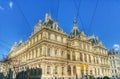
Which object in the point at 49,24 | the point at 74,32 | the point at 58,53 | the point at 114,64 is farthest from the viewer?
the point at 114,64

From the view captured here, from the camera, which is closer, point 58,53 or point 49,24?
point 58,53

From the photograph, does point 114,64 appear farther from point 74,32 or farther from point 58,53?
point 58,53

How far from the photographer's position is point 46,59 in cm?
3616

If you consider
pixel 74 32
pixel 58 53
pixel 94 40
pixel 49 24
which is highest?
pixel 49 24

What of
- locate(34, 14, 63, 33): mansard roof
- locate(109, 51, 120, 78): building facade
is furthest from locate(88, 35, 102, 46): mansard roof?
locate(34, 14, 63, 33): mansard roof

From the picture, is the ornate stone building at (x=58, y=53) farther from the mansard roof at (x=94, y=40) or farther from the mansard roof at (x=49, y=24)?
the mansard roof at (x=94, y=40)

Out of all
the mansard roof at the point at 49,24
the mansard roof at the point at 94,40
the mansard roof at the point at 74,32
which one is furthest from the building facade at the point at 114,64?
the mansard roof at the point at 49,24

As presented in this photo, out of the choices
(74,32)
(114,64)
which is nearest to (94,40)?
(74,32)

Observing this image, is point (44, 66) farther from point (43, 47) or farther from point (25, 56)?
point (25, 56)

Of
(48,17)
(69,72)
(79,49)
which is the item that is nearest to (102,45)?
(79,49)

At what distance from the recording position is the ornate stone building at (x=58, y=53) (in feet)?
122

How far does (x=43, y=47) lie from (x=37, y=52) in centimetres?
365

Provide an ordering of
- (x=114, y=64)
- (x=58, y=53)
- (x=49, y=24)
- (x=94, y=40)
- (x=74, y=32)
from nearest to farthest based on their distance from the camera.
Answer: (x=58, y=53)
(x=49, y=24)
(x=74, y=32)
(x=94, y=40)
(x=114, y=64)

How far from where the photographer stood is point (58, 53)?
4034 centimetres
